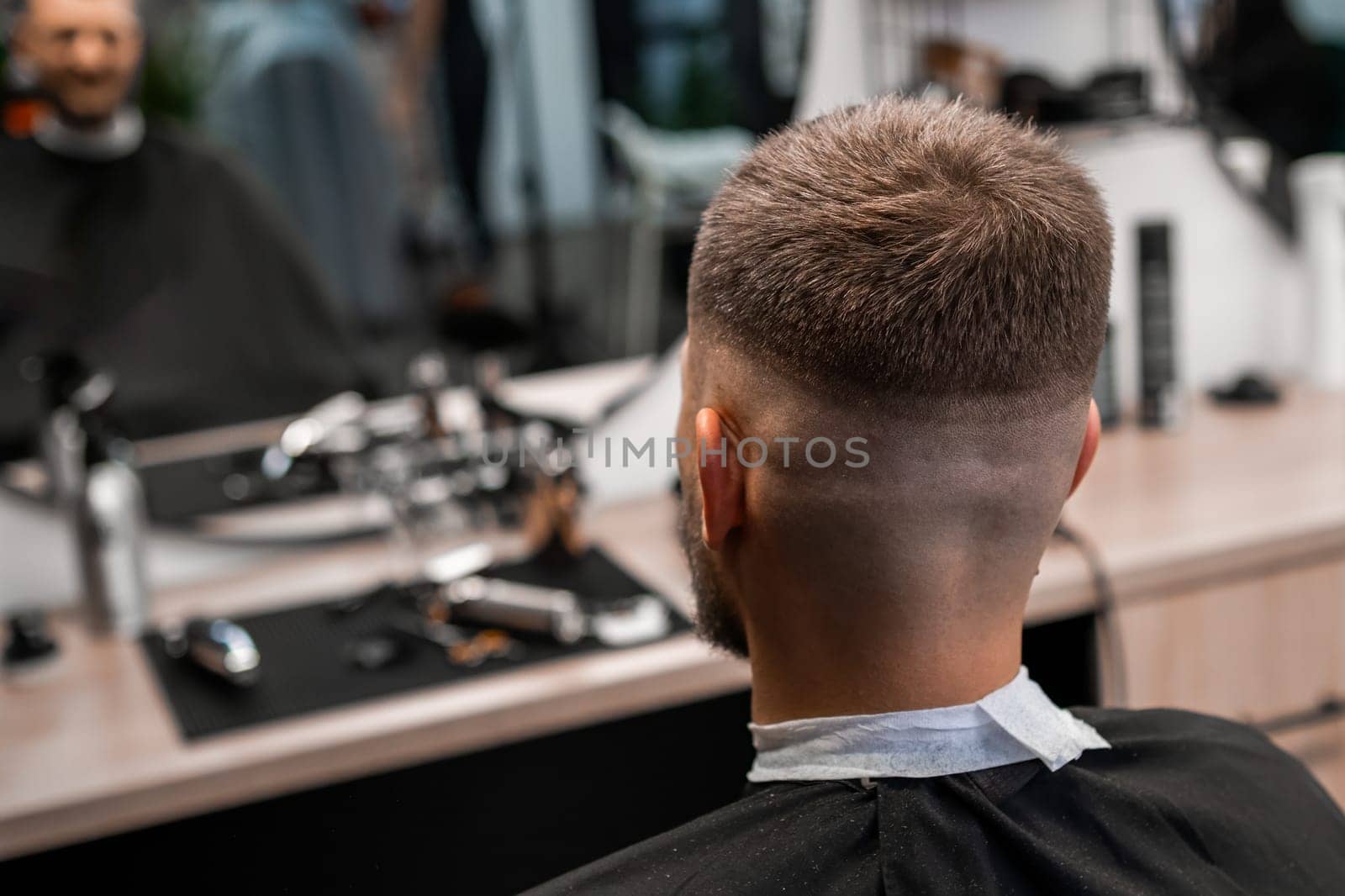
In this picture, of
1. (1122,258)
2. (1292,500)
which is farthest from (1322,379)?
(1292,500)

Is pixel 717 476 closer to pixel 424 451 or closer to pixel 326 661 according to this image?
pixel 326 661

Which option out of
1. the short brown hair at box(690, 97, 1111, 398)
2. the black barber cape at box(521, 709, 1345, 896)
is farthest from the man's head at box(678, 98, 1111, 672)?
the black barber cape at box(521, 709, 1345, 896)

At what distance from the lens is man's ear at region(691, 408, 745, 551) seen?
0.85 meters

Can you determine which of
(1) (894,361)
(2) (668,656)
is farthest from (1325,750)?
(1) (894,361)

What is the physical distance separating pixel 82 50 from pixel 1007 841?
65.7 inches

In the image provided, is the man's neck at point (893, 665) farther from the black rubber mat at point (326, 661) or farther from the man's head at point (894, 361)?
the black rubber mat at point (326, 661)

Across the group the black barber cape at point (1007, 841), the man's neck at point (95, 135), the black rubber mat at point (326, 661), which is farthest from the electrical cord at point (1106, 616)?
the man's neck at point (95, 135)

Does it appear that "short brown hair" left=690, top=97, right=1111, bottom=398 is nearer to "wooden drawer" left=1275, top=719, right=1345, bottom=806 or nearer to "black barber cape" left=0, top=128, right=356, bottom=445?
"black barber cape" left=0, top=128, right=356, bottom=445

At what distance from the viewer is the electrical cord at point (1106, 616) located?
1767mm

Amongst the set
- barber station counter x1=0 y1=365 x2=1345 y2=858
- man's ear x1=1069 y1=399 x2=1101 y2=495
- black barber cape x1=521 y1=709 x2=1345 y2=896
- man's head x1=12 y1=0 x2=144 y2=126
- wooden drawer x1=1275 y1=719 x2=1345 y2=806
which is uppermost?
man's head x1=12 y1=0 x2=144 y2=126

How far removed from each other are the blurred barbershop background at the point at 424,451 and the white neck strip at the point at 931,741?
0.62 m

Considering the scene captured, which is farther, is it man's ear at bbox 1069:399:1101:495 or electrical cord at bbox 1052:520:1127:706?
electrical cord at bbox 1052:520:1127:706

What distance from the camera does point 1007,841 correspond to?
848 millimetres

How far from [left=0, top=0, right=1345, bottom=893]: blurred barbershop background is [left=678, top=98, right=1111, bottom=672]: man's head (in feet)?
2.38
